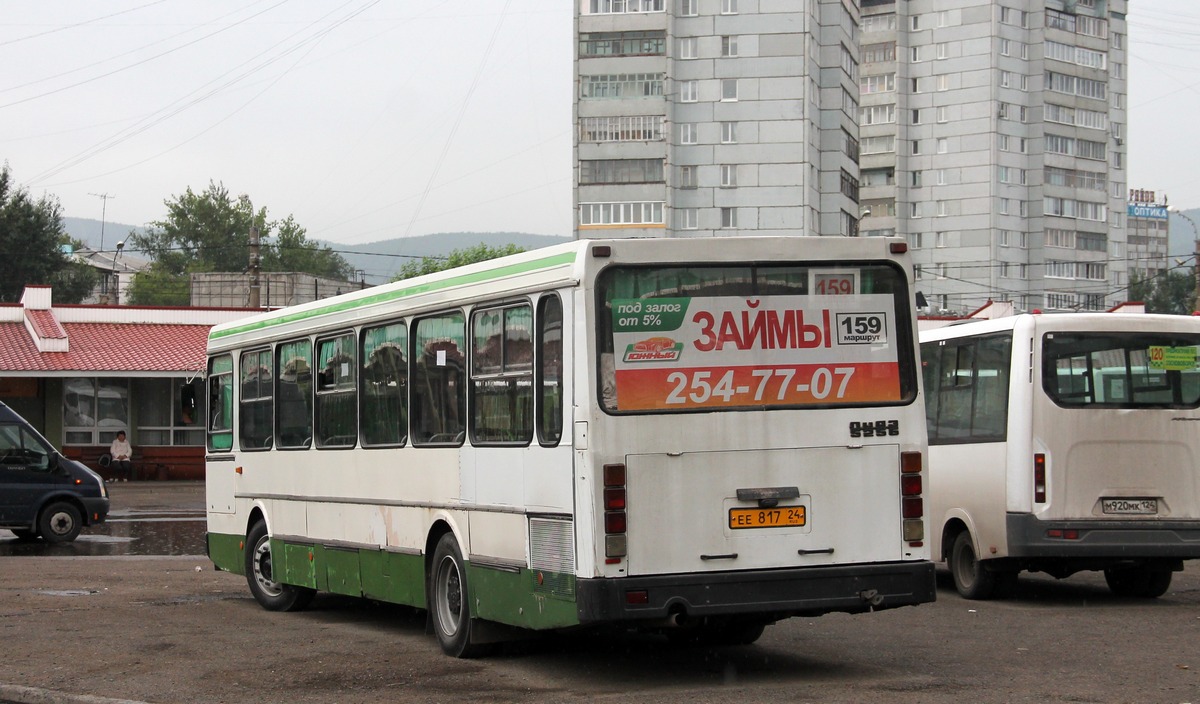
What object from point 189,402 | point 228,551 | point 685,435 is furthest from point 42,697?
point 189,402

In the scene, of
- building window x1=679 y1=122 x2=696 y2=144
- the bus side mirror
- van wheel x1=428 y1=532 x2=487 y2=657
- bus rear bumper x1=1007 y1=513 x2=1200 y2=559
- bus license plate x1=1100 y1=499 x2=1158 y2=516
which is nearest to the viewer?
van wheel x1=428 y1=532 x2=487 y2=657

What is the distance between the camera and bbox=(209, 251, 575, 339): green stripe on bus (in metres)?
9.90

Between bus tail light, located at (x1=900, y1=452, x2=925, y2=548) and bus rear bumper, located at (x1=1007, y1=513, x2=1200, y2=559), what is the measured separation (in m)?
4.53

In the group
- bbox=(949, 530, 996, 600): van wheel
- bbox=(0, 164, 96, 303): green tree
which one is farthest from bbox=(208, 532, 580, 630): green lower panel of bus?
bbox=(0, 164, 96, 303): green tree

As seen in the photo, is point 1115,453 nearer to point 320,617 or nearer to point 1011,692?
point 1011,692

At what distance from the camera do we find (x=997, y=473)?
14500mm

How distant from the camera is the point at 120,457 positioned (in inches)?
1698

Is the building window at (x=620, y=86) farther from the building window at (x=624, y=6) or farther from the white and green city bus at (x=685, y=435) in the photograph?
the white and green city bus at (x=685, y=435)

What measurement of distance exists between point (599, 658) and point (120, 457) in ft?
113

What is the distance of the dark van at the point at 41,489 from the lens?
24.0 m

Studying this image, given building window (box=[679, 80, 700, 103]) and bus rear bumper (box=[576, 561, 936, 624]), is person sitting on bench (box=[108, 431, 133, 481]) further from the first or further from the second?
building window (box=[679, 80, 700, 103])

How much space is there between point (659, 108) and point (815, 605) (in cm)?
8135

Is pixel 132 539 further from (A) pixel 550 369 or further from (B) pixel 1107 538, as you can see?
(A) pixel 550 369

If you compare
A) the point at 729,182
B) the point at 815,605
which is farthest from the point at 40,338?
the point at 729,182
